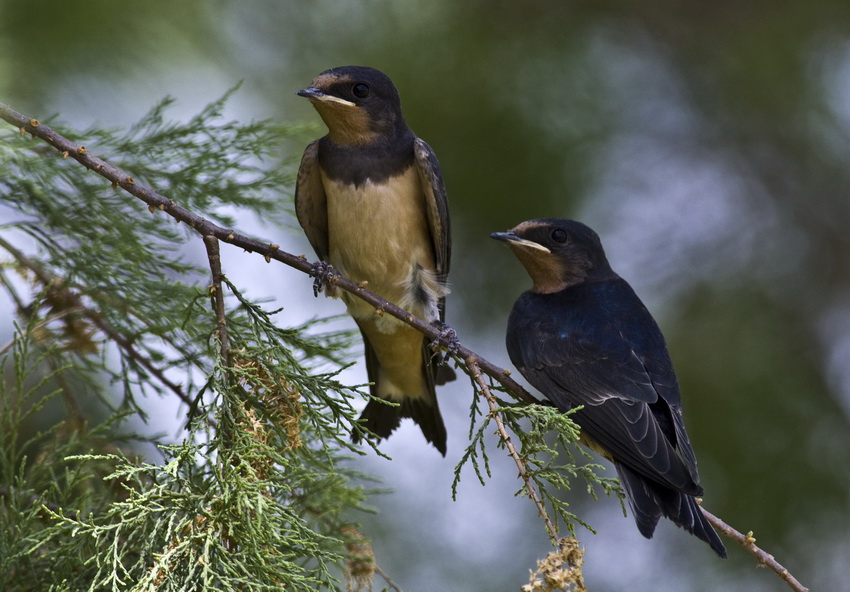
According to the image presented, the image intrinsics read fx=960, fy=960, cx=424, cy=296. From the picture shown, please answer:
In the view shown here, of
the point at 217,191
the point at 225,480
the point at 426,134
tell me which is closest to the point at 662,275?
the point at 426,134

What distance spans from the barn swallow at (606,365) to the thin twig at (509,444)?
0.59m

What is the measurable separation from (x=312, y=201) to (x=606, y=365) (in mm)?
1496

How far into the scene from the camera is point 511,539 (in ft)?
20.8

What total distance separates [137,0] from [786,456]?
16.2 ft

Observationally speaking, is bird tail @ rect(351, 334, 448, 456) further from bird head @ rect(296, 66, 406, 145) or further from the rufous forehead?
the rufous forehead

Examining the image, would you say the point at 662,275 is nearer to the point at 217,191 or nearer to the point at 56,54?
the point at 217,191

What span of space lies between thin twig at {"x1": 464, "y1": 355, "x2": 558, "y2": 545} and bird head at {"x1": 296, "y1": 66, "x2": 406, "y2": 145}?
138 cm

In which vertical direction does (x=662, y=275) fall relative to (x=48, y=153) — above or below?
above

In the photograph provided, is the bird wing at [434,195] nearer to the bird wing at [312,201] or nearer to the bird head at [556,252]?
the bird head at [556,252]

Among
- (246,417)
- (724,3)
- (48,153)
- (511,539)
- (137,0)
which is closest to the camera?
(246,417)

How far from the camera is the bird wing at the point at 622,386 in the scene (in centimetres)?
333

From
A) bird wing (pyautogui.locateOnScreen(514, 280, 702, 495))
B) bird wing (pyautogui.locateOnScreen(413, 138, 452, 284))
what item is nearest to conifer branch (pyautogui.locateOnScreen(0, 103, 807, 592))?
bird wing (pyautogui.locateOnScreen(514, 280, 702, 495))

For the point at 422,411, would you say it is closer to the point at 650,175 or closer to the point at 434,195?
the point at 434,195

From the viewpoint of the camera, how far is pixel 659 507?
128 inches
